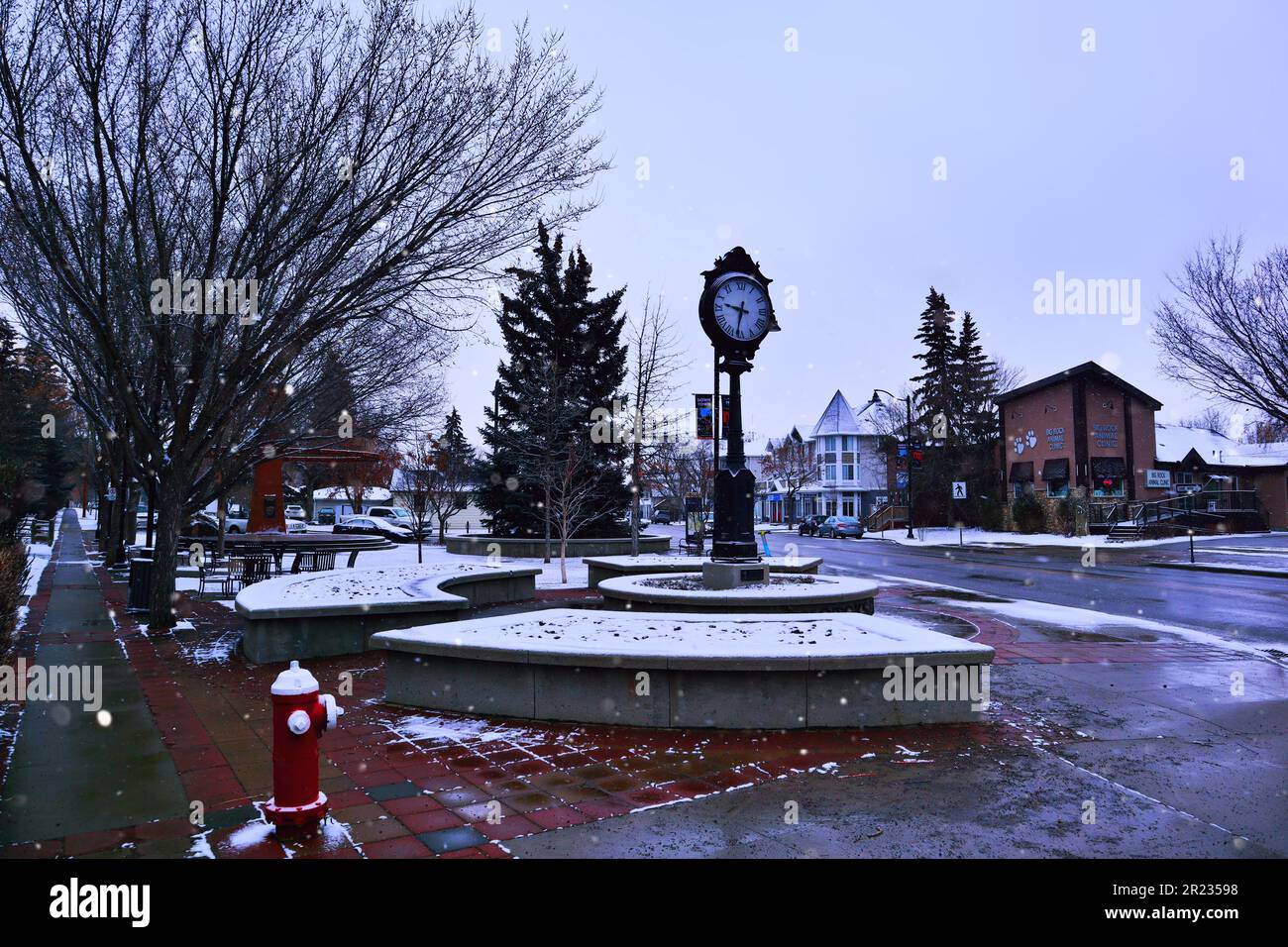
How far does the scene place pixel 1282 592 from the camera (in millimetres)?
16656

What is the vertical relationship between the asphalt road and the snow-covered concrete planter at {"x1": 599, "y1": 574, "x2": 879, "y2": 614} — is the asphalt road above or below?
below

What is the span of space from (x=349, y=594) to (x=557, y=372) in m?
21.3

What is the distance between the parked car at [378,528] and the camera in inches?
1688

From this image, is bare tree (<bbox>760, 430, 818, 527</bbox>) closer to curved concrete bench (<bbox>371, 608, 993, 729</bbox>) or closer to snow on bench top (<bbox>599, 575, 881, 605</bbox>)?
snow on bench top (<bbox>599, 575, 881, 605</bbox>)

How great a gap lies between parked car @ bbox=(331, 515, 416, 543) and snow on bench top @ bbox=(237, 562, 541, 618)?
101ft

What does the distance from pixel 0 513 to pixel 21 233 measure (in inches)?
313

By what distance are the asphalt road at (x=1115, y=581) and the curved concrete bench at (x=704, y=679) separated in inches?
280

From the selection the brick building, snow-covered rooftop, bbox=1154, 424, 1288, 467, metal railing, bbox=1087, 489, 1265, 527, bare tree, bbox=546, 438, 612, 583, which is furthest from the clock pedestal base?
snow-covered rooftop, bbox=1154, 424, 1288, 467

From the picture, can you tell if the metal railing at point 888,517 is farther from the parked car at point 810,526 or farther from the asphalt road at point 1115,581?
the asphalt road at point 1115,581

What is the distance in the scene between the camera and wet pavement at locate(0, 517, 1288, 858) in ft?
13.4
